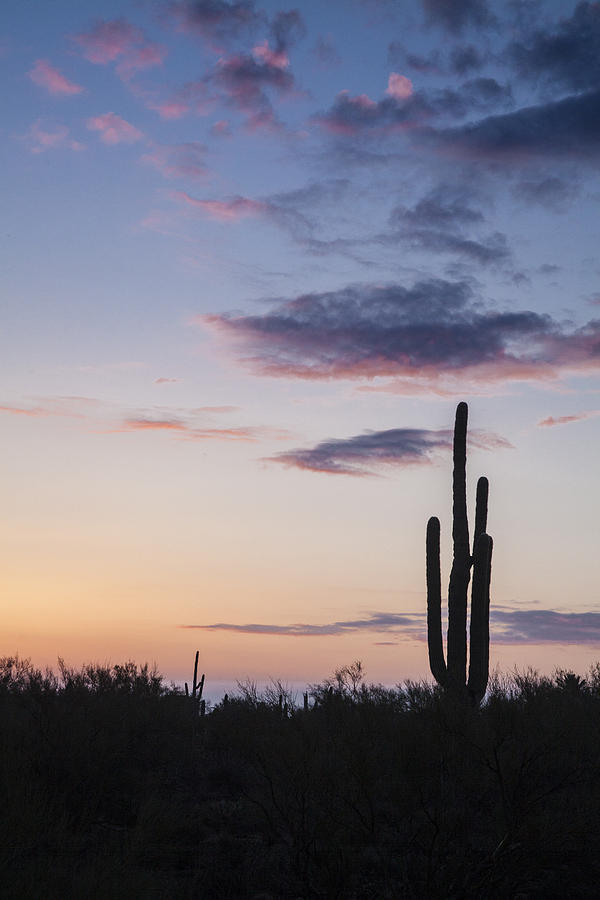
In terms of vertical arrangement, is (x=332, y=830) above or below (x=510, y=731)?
below

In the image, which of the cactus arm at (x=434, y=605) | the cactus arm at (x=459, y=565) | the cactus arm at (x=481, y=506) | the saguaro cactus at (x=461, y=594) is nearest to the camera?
the saguaro cactus at (x=461, y=594)

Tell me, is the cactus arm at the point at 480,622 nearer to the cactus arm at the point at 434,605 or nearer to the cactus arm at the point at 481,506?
the cactus arm at the point at 434,605

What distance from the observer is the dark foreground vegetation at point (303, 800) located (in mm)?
10094

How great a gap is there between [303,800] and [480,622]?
12.1 metres

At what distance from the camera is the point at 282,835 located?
40.1ft

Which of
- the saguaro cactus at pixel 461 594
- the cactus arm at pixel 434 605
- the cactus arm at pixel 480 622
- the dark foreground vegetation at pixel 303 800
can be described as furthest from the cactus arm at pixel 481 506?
the dark foreground vegetation at pixel 303 800

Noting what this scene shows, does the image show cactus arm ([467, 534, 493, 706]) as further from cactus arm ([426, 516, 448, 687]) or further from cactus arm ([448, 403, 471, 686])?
cactus arm ([426, 516, 448, 687])

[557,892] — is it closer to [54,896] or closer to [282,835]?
[282,835]

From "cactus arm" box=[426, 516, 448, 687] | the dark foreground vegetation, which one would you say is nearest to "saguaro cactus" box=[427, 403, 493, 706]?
"cactus arm" box=[426, 516, 448, 687]

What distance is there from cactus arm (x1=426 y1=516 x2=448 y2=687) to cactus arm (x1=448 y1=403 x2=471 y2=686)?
1.67 feet

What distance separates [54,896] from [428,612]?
648 inches

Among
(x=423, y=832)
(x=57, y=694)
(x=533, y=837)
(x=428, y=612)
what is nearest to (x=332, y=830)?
(x=423, y=832)

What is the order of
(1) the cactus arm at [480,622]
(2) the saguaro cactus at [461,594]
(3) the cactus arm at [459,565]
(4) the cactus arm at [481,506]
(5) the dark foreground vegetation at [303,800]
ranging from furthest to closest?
1. (4) the cactus arm at [481,506]
2. (3) the cactus arm at [459,565]
3. (2) the saguaro cactus at [461,594]
4. (1) the cactus arm at [480,622]
5. (5) the dark foreground vegetation at [303,800]

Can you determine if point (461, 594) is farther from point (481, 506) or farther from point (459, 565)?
point (481, 506)
